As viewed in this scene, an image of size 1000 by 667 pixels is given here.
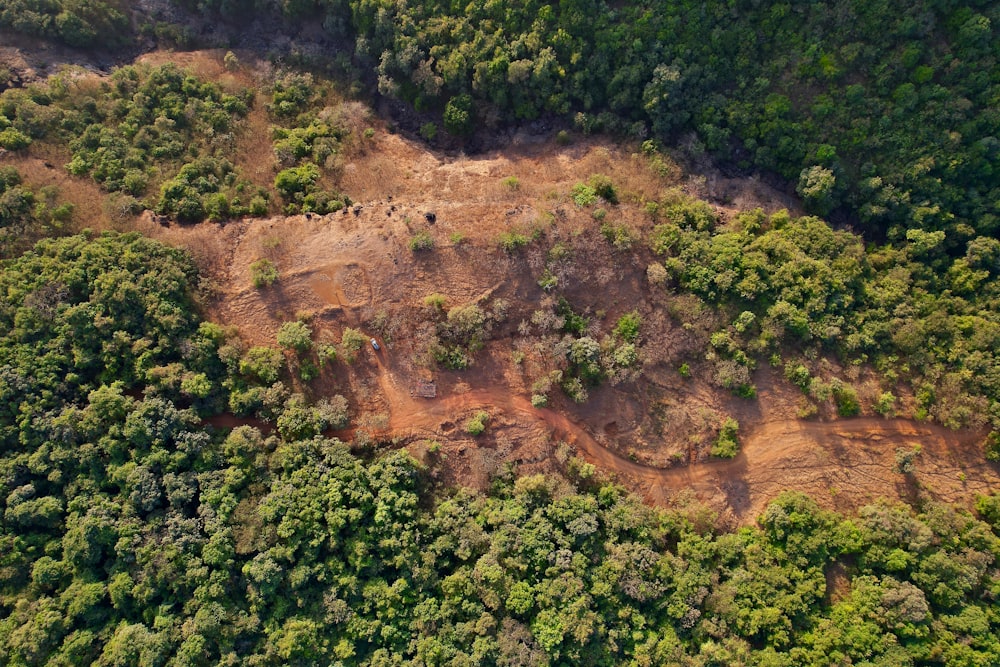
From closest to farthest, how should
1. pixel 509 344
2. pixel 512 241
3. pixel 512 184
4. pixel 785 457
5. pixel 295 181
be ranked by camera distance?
pixel 512 241 → pixel 785 457 → pixel 509 344 → pixel 295 181 → pixel 512 184

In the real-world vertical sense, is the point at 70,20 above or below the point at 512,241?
above

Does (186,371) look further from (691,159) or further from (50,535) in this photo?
(691,159)

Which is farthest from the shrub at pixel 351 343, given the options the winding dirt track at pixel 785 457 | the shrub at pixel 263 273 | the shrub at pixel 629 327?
the shrub at pixel 629 327

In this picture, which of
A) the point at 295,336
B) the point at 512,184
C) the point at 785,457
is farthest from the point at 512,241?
the point at 785,457

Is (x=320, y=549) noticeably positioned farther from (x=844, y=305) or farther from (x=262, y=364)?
(x=844, y=305)

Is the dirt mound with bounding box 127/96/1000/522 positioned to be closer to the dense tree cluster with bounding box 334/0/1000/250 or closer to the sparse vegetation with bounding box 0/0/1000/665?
the sparse vegetation with bounding box 0/0/1000/665

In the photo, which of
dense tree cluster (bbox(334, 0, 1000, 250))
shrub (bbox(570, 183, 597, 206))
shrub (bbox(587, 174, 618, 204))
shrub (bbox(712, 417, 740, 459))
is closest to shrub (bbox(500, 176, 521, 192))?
shrub (bbox(570, 183, 597, 206))

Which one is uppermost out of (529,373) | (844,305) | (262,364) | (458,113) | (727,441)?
(458,113)

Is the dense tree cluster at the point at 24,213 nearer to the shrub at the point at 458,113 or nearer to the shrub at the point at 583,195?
the shrub at the point at 458,113
